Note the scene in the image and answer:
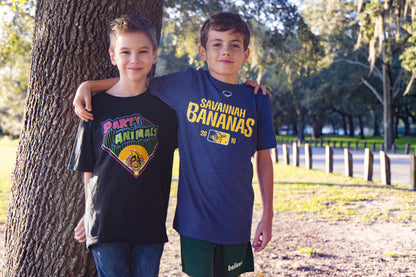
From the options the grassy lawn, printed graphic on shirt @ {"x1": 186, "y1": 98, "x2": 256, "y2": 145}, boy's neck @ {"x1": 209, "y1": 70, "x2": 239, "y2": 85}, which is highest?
boy's neck @ {"x1": 209, "y1": 70, "x2": 239, "y2": 85}

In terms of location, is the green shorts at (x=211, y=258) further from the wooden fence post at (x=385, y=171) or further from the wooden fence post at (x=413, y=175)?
the wooden fence post at (x=385, y=171)

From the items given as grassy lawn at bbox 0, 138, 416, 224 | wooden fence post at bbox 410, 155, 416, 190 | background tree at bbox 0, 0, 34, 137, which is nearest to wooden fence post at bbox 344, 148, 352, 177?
grassy lawn at bbox 0, 138, 416, 224

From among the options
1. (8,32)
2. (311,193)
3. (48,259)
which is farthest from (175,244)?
(8,32)

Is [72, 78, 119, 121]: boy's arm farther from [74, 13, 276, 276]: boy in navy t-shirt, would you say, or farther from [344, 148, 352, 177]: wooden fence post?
[344, 148, 352, 177]: wooden fence post

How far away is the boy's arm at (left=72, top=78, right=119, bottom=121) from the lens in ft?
7.26

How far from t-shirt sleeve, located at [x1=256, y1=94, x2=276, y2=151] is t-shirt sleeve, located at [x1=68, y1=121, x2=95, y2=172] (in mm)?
1054

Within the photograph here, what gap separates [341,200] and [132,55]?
23.3 feet

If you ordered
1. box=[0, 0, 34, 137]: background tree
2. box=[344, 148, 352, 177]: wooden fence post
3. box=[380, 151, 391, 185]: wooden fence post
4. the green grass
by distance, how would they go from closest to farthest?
the green grass, box=[0, 0, 34, 137]: background tree, box=[380, 151, 391, 185]: wooden fence post, box=[344, 148, 352, 177]: wooden fence post

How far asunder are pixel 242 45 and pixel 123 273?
5.23ft

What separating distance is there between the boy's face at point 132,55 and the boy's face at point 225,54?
414mm

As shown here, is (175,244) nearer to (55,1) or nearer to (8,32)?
(55,1)

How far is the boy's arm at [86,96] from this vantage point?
2.21 metres

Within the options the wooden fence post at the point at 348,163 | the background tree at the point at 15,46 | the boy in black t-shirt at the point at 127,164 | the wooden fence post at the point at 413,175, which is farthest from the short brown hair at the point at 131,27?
the wooden fence post at the point at 348,163

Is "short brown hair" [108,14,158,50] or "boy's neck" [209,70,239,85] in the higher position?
"short brown hair" [108,14,158,50]
